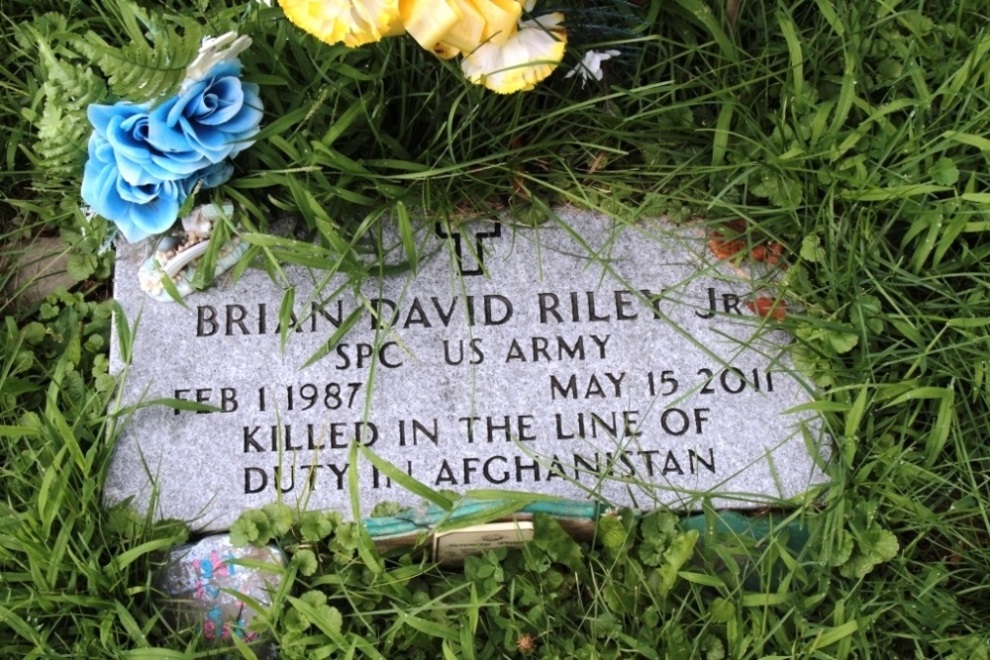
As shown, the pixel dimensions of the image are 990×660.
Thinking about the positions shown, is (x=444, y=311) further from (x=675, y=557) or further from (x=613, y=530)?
(x=675, y=557)

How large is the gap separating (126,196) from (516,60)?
755 mm

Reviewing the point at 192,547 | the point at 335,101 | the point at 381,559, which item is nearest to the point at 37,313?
the point at 192,547

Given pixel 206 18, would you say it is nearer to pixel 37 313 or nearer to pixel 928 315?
pixel 37 313

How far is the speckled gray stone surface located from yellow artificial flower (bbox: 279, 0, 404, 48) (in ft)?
3.03

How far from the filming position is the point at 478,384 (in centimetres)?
178

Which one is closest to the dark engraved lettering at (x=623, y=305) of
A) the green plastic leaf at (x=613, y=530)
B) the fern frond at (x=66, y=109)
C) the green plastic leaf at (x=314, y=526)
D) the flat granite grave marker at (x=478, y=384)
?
the flat granite grave marker at (x=478, y=384)

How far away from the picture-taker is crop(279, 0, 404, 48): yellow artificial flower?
142 cm

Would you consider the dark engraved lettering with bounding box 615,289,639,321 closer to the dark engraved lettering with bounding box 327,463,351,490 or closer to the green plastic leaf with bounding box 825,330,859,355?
the green plastic leaf with bounding box 825,330,859,355

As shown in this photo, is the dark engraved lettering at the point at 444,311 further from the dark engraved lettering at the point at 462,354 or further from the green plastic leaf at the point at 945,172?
the green plastic leaf at the point at 945,172

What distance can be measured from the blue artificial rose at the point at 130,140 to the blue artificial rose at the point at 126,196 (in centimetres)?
2

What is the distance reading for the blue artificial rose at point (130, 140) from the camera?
1.67 meters

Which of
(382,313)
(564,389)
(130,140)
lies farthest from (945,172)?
(130,140)

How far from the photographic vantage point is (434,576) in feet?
5.72

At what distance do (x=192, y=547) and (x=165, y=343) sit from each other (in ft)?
1.30
